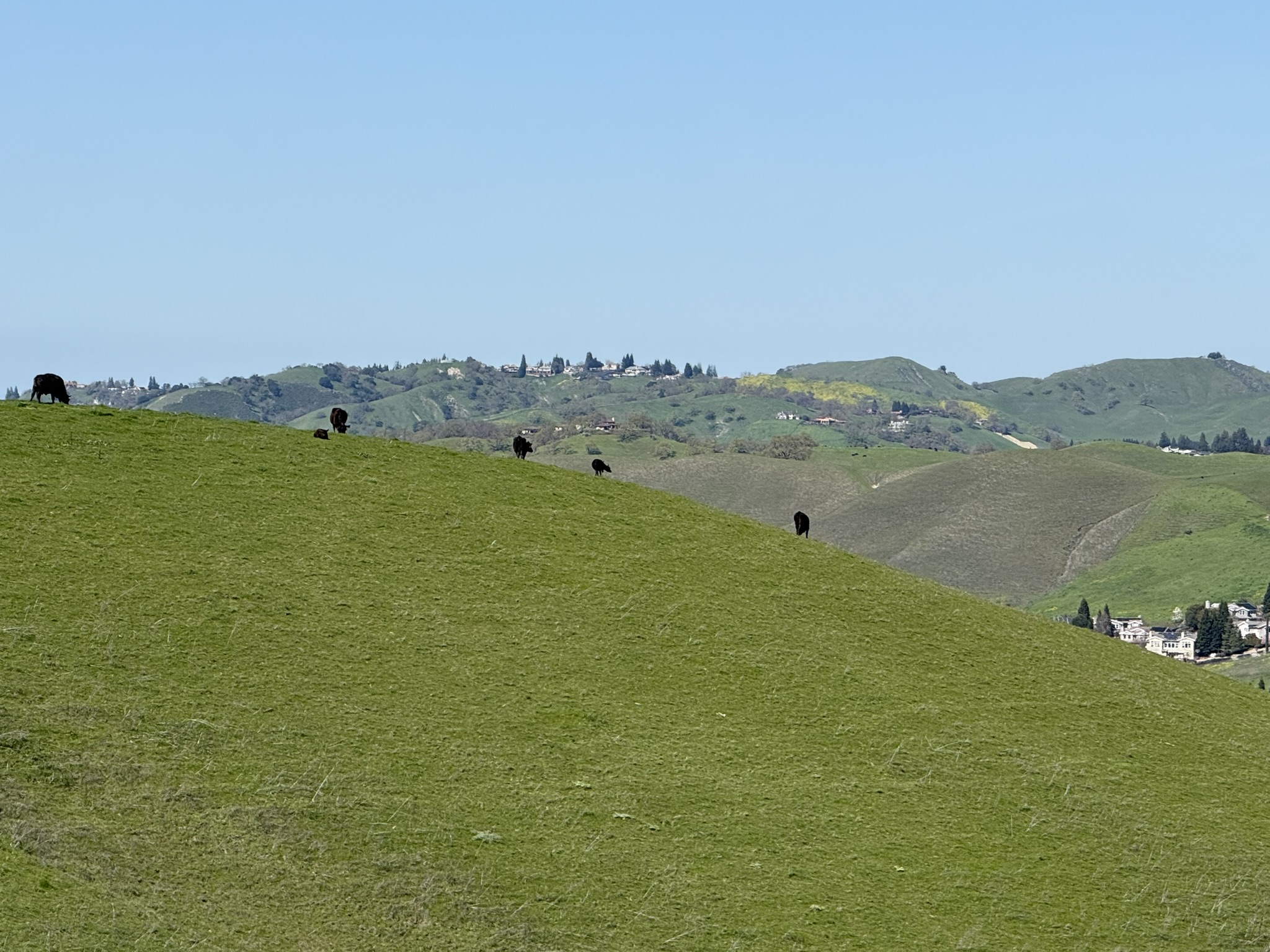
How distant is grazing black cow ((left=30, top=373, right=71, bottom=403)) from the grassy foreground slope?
209 cm

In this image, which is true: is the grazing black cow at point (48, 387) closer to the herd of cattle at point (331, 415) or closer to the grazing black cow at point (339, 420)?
the herd of cattle at point (331, 415)

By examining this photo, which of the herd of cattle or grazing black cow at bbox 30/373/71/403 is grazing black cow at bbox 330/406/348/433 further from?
grazing black cow at bbox 30/373/71/403

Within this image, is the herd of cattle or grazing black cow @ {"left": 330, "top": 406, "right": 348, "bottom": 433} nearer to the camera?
the herd of cattle

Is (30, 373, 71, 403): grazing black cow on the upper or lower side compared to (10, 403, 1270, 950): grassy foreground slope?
upper

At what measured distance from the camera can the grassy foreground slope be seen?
28.6 m

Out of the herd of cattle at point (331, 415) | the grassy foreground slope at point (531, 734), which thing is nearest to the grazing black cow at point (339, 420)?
the herd of cattle at point (331, 415)

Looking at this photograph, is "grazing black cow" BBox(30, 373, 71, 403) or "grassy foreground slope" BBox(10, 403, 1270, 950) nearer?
"grassy foreground slope" BBox(10, 403, 1270, 950)

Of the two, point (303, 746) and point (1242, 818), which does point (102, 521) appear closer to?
point (303, 746)

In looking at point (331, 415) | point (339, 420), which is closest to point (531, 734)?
point (331, 415)

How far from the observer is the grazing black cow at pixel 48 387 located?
178 feet

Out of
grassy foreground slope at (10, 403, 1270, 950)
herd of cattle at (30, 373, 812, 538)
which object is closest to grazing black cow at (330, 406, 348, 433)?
herd of cattle at (30, 373, 812, 538)

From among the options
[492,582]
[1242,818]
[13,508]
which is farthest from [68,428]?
[1242,818]

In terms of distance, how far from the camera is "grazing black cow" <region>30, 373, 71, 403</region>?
54.4 m

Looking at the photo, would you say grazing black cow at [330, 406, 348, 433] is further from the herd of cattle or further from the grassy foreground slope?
the grassy foreground slope
